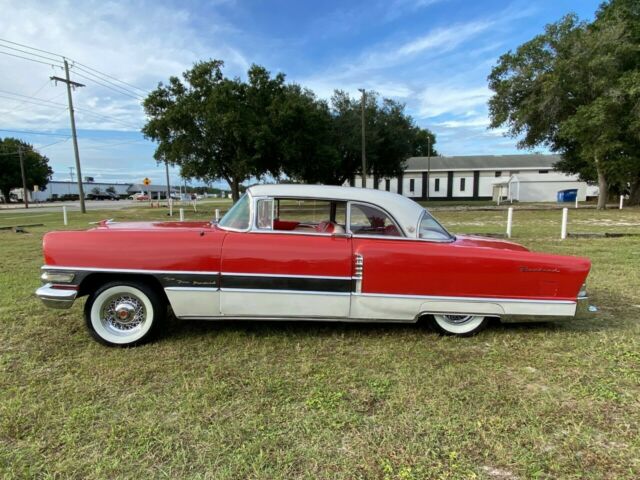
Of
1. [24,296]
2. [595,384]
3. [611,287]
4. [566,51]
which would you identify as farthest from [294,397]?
[566,51]

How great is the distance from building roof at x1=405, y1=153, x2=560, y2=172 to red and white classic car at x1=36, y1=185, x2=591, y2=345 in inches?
2002

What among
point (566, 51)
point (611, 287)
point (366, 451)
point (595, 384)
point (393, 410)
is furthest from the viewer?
point (566, 51)

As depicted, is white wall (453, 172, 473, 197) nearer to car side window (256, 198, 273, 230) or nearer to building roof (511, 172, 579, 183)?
building roof (511, 172, 579, 183)

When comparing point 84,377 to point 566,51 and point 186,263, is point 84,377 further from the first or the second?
point 566,51

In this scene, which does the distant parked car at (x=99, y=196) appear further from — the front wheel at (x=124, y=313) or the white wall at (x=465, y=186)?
the front wheel at (x=124, y=313)

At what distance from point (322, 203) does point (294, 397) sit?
1.98 metres

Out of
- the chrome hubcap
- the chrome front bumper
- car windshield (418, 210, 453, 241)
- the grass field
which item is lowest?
the grass field

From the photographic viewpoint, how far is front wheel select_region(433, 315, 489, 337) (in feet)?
13.4

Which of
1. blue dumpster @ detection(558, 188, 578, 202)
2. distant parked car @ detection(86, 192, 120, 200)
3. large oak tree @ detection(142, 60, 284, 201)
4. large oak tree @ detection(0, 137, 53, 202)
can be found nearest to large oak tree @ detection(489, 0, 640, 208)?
large oak tree @ detection(142, 60, 284, 201)

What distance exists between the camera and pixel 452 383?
3.16 meters

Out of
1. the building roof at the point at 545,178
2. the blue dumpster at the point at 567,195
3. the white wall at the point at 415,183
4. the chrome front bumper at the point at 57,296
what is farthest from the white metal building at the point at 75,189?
the chrome front bumper at the point at 57,296

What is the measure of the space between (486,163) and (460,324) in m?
55.1

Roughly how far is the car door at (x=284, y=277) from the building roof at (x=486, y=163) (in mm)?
51370

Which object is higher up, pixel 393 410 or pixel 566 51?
pixel 566 51
